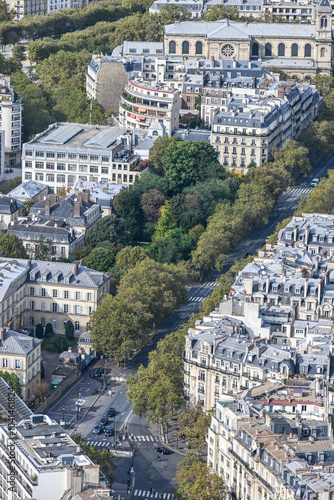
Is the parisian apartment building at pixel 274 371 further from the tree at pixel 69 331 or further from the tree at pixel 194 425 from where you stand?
the tree at pixel 69 331

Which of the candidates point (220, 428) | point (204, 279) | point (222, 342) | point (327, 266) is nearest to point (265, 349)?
point (222, 342)

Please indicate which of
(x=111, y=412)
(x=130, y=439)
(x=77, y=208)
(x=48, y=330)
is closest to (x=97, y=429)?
(x=130, y=439)

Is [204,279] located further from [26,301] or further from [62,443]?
[62,443]

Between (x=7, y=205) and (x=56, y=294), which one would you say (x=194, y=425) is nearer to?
(x=56, y=294)

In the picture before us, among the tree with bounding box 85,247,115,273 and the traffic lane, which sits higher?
the tree with bounding box 85,247,115,273

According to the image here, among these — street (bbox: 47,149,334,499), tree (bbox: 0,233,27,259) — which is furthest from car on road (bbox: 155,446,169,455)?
tree (bbox: 0,233,27,259)

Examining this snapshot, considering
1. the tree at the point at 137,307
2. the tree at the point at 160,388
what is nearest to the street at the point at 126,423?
the tree at the point at 137,307

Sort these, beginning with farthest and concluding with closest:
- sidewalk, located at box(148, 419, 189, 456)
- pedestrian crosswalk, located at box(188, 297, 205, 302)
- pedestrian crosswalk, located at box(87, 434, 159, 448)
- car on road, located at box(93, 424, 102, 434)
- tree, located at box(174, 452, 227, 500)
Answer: pedestrian crosswalk, located at box(188, 297, 205, 302) < car on road, located at box(93, 424, 102, 434) < sidewalk, located at box(148, 419, 189, 456) < pedestrian crosswalk, located at box(87, 434, 159, 448) < tree, located at box(174, 452, 227, 500)

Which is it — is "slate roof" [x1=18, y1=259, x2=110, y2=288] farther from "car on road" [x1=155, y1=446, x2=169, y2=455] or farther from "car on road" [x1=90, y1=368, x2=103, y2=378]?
"car on road" [x1=155, y1=446, x2=169, y2=455]
